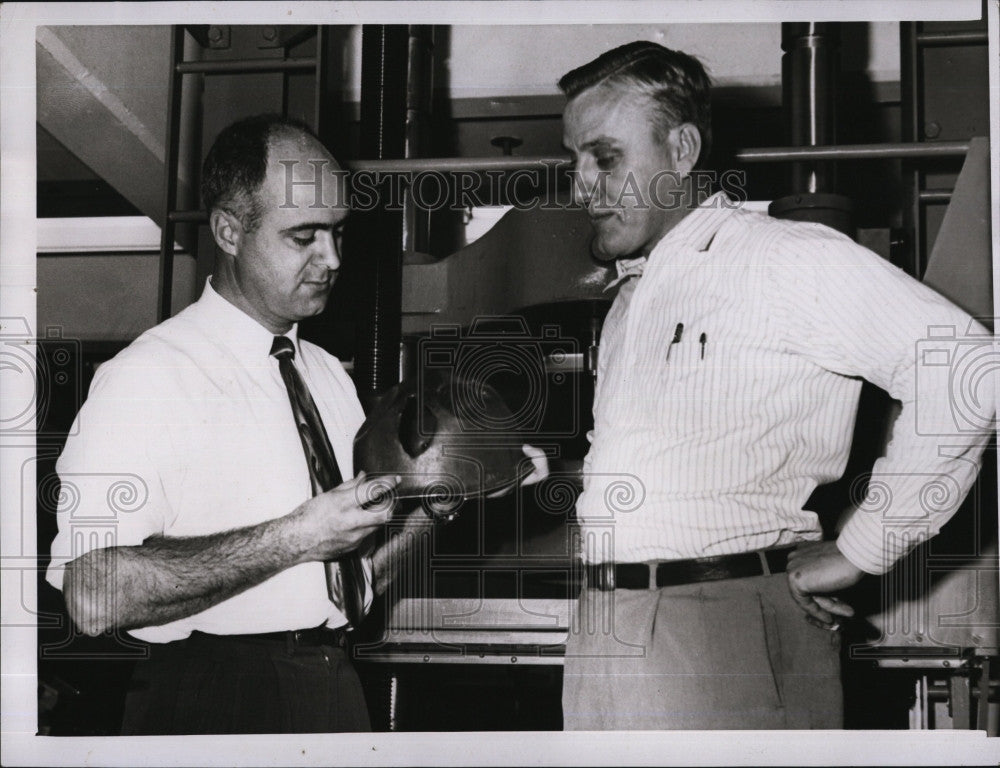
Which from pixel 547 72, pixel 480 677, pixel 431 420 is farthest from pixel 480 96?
pixel 480 677

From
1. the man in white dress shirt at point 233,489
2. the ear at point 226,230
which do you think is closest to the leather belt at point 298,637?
the man in white dress shirt at point 233,489

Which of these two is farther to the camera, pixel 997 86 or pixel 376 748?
pixel 997 86

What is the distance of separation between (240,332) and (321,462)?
22 cm

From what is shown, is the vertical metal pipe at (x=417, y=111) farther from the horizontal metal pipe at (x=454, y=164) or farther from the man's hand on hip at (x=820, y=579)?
the man's hand on hip at (x=820, y=579)

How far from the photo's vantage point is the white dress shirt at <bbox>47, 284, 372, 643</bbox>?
132 centimetres

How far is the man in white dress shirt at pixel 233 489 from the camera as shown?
4.32 ft

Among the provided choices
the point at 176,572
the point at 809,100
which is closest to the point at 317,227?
the point at 176,572

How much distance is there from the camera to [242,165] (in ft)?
4.69

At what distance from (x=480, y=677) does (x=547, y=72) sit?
0.89 m

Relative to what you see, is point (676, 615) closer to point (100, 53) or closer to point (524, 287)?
point (524, 287)

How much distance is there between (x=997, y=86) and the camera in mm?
1468

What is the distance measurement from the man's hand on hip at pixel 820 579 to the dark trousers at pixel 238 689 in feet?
1.99

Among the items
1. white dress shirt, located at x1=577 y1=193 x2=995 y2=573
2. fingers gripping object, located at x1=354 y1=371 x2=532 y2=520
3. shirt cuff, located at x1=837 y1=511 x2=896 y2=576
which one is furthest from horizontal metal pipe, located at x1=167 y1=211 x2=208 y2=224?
shirt cuff, located at x1=837 y1=511 x2=896 y2=576

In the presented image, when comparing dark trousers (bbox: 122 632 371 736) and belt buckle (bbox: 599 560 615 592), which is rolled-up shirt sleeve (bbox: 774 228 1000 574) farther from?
dark trousers (bbox: 122 632 371 736)
